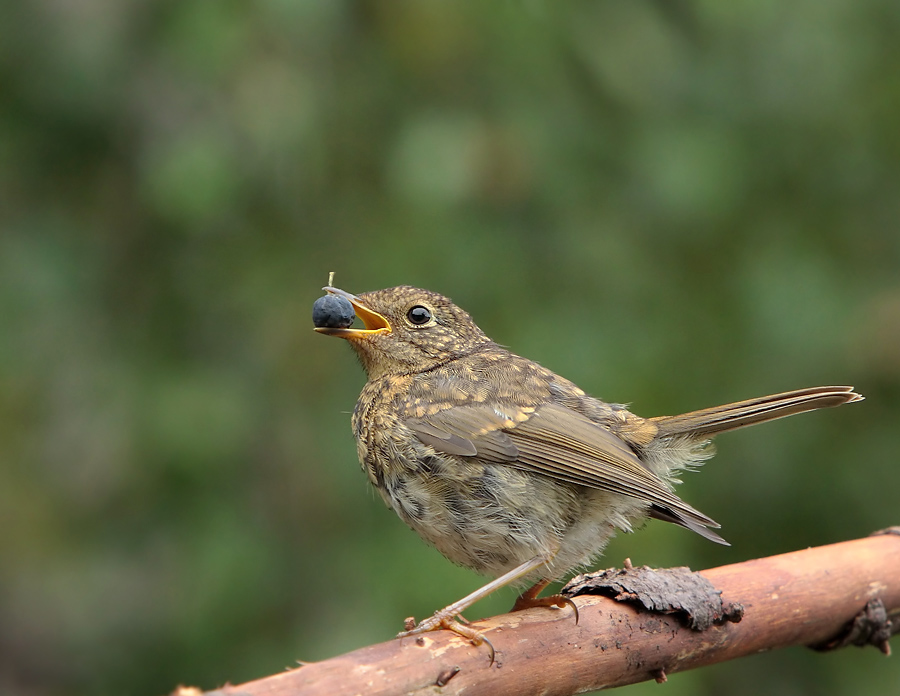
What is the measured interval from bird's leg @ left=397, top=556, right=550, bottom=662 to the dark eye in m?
0.98

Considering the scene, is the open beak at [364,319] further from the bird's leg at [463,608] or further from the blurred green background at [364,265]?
the bird's leg at [463,608]

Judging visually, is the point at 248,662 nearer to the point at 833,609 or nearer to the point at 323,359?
the point at 323,359

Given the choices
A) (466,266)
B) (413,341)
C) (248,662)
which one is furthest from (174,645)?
(466,266)

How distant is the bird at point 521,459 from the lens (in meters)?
3.03

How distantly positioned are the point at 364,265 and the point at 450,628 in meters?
2.01

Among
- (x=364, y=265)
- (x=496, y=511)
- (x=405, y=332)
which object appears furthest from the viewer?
(x=364, y=265)

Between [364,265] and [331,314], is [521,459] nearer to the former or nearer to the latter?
[331,314]

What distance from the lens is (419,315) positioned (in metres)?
3.67

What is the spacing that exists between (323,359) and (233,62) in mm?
1230

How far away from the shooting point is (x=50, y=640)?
5.19m

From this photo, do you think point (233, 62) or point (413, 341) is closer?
point (413, 341)

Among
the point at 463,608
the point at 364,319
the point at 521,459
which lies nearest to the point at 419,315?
the point at 364,319

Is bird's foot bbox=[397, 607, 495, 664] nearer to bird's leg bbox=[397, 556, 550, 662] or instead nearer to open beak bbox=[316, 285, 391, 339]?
bird's leg bbox=[397, 556, 550, 662]

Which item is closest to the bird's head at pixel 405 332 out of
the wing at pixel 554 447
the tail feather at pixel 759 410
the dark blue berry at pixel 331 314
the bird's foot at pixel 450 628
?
the dark blue berry at pixel 331 314
